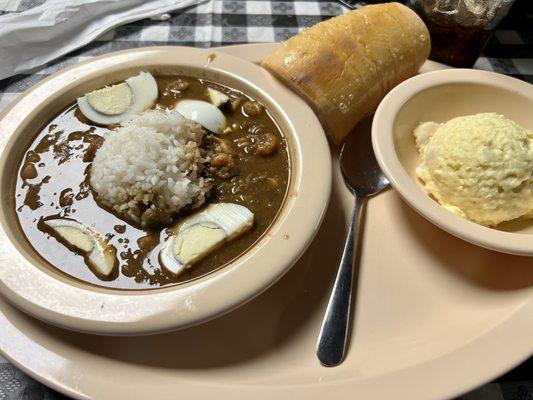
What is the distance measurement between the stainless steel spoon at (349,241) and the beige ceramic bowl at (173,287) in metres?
0.16

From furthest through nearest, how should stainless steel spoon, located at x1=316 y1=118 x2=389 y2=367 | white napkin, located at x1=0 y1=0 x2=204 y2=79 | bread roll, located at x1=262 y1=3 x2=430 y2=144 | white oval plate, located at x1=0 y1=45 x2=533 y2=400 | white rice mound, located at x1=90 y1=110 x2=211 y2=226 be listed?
1. white napkin, located at x1=0 y1=0 x2=204 y2=79
2. bread roll, located at x1=262 y1=3 x2=430 y2=144
3. white rice mound, located at x1=90 y1=110 x2=211 y2=226
4. stainless steel spoon, located at x1=316 y1=118 x2=389 y2=367
5. white oval plate, located at x1=0 y1=45 x2=533 y2=400

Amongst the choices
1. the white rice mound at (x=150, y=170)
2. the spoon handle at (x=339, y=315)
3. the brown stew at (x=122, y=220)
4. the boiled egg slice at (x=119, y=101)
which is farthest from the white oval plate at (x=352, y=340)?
the boiled egg slice at (x=119, y=101)

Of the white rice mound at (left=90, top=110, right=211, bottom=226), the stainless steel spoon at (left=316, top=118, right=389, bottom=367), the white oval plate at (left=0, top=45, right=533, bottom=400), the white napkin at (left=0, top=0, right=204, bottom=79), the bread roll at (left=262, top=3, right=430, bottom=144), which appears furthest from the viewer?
the white napkin at (left=0, top=0, right=204, bottom=79)

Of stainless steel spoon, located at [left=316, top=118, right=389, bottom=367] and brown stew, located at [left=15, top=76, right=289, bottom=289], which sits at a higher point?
brown stew, located at [left=15, top=76, right=289, bottom=289]

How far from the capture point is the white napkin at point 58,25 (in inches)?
80.9

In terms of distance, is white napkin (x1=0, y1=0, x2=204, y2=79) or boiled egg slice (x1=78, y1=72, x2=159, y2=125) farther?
white napkin (x1=0, y1=0, x2=204, y2=79)

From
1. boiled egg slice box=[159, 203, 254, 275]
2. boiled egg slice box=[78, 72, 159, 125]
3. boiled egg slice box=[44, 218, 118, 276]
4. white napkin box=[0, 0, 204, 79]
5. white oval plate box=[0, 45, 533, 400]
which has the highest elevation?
white napkin box=[0, 0, 204, 79]

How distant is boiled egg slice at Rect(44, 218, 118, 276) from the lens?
4.17 feet

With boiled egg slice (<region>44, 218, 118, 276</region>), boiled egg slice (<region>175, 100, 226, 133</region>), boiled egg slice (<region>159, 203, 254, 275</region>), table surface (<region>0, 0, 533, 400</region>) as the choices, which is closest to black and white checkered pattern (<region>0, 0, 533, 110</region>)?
table surface (<region>0, 0, 533, 400</region>)

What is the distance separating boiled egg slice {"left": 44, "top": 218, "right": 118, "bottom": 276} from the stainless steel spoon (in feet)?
1.98

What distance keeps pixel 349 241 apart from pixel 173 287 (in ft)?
1.76

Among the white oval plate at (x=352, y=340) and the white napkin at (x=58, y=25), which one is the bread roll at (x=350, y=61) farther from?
the white napkin at (x=58, y=25)

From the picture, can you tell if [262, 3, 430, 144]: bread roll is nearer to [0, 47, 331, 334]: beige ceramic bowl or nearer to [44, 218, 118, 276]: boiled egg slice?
[0, 47, 331, 334]: beige ceramic bowl

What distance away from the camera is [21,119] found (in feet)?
4.93
